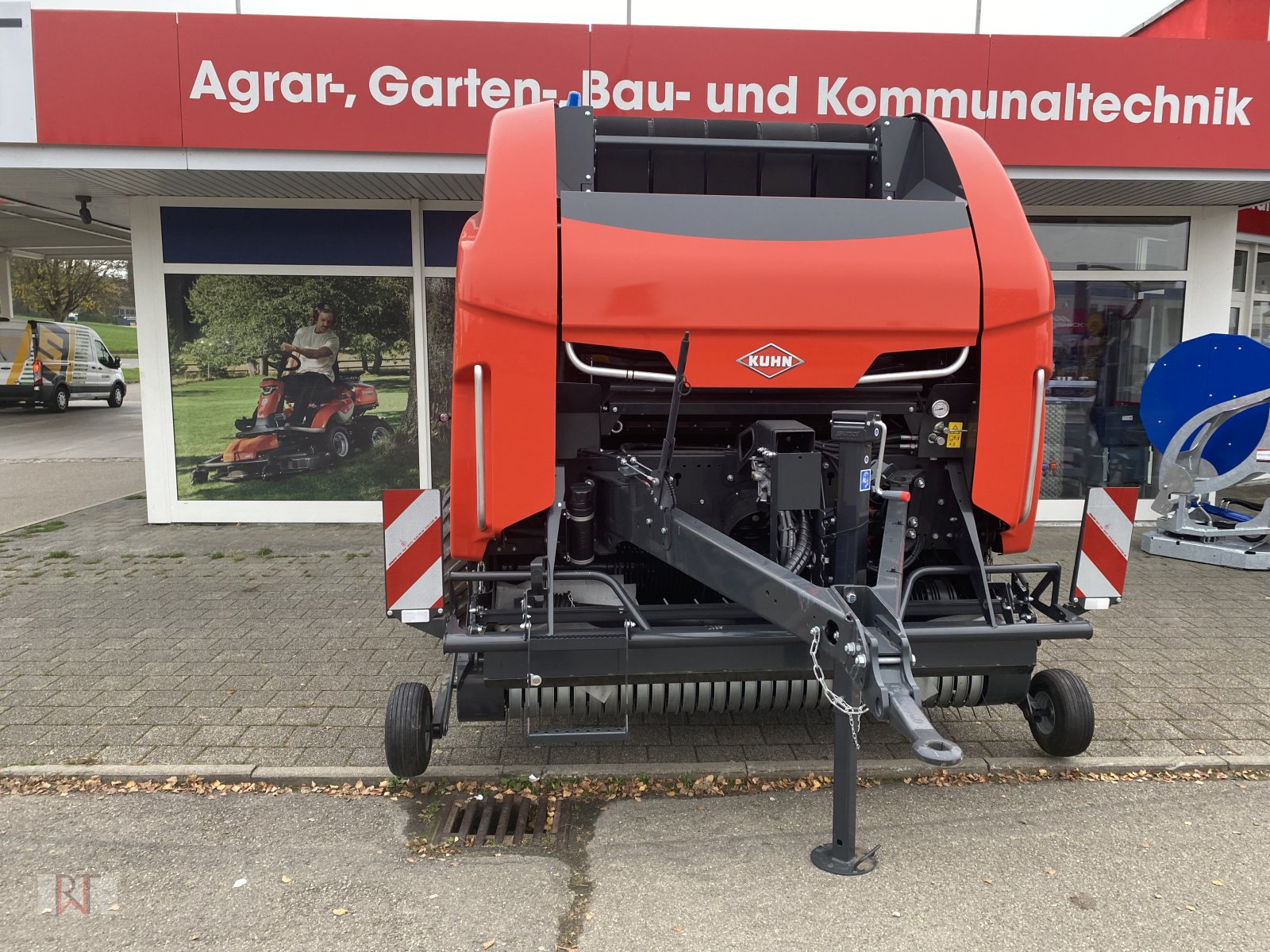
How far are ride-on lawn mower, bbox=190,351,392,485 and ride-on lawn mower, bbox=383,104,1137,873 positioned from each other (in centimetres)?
543

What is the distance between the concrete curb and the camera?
3.93m

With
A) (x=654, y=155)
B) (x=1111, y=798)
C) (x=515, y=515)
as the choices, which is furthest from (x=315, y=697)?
(x=1111, y=798)

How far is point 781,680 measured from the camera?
3.65m

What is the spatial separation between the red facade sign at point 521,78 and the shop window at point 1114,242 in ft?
5.45

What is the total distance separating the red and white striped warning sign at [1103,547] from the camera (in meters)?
3.81

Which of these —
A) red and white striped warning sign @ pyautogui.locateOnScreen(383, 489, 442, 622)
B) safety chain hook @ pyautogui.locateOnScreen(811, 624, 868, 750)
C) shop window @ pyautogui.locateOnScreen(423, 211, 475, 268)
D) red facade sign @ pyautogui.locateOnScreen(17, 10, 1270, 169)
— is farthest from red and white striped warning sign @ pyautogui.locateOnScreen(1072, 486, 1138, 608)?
shop window @ pyautogui.locateOnScreen(423, 211, 475, 268)

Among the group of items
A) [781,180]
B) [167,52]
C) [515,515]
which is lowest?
[515,515]

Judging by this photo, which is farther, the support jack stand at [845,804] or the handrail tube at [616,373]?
the handrail tube at [616,373]

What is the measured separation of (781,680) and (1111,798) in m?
1.47

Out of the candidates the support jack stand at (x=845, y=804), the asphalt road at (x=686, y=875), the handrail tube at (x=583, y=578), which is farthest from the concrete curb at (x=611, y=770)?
the handrail tube at (x=583, y=578)

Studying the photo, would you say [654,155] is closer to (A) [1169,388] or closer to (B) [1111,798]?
(B) [1111,798]

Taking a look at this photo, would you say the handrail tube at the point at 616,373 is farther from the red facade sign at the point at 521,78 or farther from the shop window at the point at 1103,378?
the shop window at the point at 1103,378

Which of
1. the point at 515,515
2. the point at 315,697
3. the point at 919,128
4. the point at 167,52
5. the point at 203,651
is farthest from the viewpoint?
the point at 167,52

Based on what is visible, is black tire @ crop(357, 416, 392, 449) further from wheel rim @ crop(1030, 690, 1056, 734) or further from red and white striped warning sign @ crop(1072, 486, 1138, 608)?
red and white striped warning sign @ crop(1072, 486, 1138, 608)
